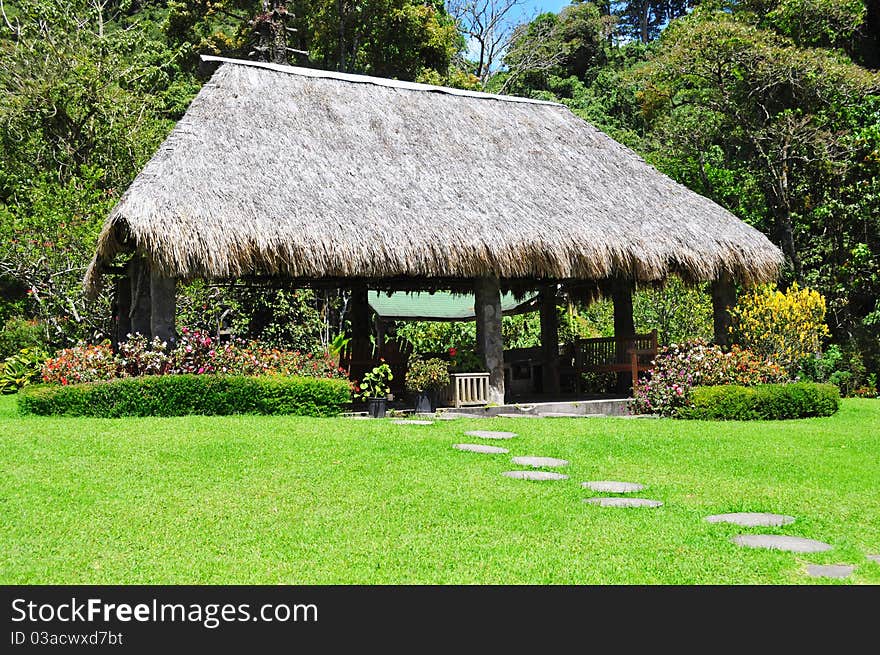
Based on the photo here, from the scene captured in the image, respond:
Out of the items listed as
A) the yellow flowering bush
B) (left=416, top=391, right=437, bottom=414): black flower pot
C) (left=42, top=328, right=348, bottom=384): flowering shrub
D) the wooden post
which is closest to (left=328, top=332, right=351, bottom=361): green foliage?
(left=42, top=328, right=348, bottom=384): flowering shrub

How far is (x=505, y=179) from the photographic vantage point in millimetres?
14109

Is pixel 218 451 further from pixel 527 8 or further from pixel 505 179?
pixel 527 8

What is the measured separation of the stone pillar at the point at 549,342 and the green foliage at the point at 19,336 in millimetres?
9737

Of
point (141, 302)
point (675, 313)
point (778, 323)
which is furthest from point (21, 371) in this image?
point (675, 313)

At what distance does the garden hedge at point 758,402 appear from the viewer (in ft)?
38.9

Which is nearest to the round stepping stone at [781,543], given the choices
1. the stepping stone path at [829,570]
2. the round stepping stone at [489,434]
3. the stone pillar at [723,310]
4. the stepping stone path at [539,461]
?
the stepping stone path at [829,570]

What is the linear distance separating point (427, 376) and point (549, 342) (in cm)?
525

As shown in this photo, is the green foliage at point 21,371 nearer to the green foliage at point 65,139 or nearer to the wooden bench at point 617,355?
the green foliage at point 65,139

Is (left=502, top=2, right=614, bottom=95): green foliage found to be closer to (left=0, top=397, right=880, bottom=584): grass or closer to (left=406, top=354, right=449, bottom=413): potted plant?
(left=406, top=354, right=449, bottom=413): potted plant

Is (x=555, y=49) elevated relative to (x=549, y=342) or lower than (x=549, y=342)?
elevated

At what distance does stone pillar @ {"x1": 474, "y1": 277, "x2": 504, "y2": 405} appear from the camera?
1328 centimetres

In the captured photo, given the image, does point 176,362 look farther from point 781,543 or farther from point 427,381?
point 781,543

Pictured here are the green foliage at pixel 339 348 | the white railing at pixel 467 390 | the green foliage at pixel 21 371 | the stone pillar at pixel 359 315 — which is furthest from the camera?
the stone pillar at pixel 359 315

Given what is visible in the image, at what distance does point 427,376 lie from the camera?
1226cm
